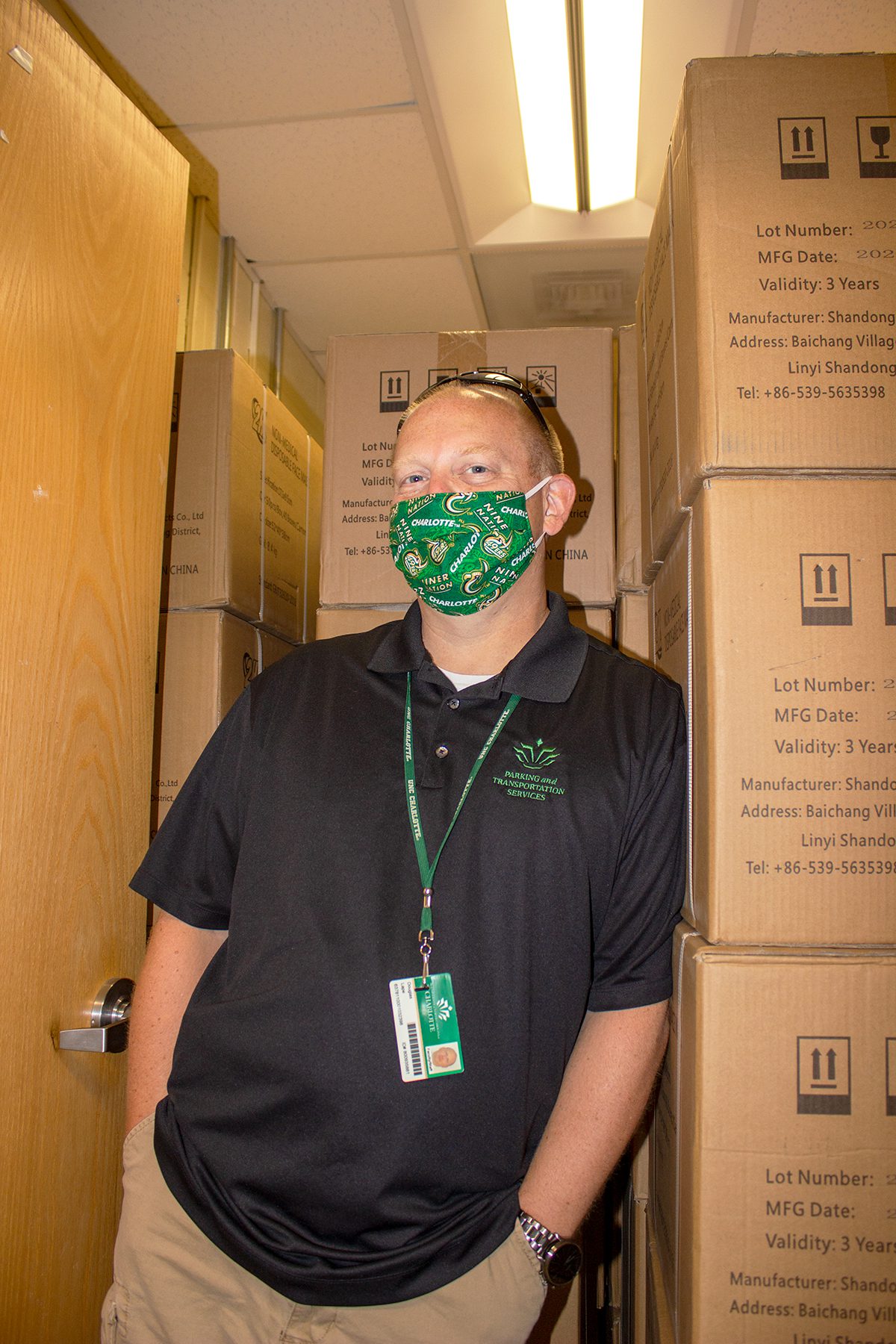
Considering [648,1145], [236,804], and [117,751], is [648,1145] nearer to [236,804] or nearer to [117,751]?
[236,804]

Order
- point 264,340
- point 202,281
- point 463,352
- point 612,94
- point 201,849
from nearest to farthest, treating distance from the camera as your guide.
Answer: point 201,849 → point 463,352 → point 612,94 → point 202,281 → point 264,340

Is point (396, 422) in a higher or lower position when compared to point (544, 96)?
lower

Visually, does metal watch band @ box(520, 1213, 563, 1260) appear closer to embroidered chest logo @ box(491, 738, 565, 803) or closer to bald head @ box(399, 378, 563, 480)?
embroidered chest logo @ box(491, 738, 565, 803)

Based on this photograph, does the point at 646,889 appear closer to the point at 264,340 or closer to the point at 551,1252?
the point at 551,1252

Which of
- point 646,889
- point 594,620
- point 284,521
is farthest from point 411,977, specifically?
point 284,521

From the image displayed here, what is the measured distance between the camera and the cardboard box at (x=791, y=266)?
101 centimetres

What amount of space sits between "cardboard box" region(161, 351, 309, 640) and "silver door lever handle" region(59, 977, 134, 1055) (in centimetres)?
90

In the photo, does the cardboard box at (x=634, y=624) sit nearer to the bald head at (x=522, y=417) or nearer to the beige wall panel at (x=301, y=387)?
the bald head at (x=522, y=417)

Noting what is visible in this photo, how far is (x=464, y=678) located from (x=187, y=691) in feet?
2.60

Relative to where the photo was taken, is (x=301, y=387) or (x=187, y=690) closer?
(x=187, y=690)

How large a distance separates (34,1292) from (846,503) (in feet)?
4.45

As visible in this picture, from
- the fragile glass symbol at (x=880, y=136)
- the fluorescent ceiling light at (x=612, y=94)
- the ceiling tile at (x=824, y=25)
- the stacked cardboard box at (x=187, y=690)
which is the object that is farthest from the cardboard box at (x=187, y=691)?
the ceiling tile at (x=824, y=25)

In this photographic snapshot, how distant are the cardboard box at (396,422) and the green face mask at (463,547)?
1.21ft

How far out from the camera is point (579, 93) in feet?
7.64
